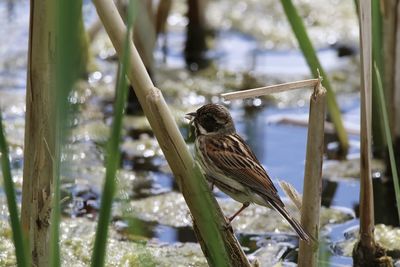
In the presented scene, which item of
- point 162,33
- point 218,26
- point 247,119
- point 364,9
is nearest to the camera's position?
point 364,9

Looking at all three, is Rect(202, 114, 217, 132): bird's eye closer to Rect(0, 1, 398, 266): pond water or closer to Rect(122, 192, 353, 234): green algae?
Rect(0, 1, 398, 266): pond water

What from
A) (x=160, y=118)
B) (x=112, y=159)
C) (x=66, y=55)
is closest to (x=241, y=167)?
(x=160, y=118)

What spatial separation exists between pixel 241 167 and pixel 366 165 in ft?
1.75

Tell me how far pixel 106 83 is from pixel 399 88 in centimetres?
243

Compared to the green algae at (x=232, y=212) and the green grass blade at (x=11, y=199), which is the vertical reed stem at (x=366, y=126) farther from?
the green grass blade at (x=11, y=199)

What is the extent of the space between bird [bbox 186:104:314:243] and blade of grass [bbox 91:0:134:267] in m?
1.32

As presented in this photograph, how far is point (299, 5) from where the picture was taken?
827cm

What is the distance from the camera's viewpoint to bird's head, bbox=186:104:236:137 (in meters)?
3.76

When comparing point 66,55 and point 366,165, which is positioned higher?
point 66,55

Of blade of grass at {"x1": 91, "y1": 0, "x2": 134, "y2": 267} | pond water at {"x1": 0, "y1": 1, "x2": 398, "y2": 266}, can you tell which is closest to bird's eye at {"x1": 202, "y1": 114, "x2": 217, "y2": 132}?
pond water at {"x1": 0, "y1": 1, "x2": 398, "y2": 266}

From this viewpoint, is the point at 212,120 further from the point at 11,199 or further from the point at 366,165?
the point at 11,199

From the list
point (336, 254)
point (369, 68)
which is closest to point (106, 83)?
point (336, 254)

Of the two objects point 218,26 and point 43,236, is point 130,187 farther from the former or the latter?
point 218,26

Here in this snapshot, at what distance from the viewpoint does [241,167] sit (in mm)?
3627
